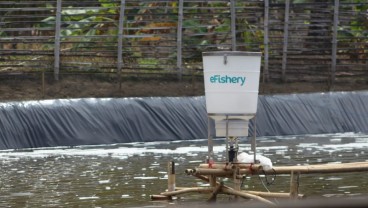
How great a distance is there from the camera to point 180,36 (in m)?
24.7

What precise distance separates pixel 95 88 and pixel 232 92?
13491mm

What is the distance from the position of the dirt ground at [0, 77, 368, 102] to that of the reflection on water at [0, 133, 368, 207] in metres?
3.05

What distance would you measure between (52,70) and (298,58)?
7.75m

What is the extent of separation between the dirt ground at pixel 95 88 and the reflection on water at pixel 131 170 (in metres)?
3.05

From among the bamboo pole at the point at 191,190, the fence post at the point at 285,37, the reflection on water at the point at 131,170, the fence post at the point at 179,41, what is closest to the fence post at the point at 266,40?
the fence post at the point at 285,37

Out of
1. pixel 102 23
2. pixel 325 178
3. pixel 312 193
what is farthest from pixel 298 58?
pixel 312 193

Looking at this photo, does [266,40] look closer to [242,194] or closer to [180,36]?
[180,36]

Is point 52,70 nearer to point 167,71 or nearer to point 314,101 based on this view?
point 167,71

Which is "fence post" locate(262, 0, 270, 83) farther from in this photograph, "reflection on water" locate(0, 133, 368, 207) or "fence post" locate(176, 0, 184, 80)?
"reflection on water" locate(0, 133, 368, 207)

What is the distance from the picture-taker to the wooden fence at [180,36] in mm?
23562

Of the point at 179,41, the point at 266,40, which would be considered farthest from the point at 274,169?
the point at 266,40

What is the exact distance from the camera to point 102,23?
83.0 ft

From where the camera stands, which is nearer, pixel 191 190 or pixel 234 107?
pixel 234 107

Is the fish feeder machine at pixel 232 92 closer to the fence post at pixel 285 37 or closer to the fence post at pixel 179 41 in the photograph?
the fence post at pixel 179 41
